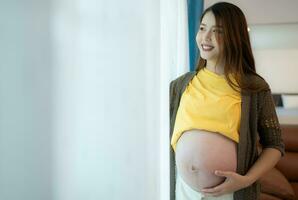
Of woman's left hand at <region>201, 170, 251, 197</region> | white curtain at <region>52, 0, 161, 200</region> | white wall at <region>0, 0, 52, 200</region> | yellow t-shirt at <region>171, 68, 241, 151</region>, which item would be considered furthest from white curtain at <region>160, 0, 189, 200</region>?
white wall at <region>0, 0, 52, 200</region>

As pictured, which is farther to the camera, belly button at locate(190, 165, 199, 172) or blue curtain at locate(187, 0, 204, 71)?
blue curtain at locate(187, 0, 204, 71)

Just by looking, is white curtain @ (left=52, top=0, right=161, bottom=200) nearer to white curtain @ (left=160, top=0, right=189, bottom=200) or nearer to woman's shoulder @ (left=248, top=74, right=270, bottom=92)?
white curtain @ (left=160, top=0, right=189, bottom=200)

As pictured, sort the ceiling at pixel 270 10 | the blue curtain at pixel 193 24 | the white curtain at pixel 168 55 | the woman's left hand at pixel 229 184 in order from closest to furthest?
the woman's left hand at pixel 229 184 → the white curtain at pixel 168 55 → the blue curtain at pixel 193 24 → the ceiling at pixel 270 10

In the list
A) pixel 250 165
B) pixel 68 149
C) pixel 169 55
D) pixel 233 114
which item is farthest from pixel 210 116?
pixel 68 149

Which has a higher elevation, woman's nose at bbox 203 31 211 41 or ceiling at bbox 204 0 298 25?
ceiling at bbox 204 0 298 25

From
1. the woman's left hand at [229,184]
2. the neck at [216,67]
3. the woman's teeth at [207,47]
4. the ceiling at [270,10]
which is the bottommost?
the woman's left hand at [229,184]

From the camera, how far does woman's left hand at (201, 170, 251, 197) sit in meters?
0.89

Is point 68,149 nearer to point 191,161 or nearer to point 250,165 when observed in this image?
point 191,161

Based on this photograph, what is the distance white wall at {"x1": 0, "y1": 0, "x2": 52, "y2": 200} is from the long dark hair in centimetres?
86

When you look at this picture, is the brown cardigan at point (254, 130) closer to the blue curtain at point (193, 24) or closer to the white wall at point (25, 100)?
the blue curtain at point (193, 24)

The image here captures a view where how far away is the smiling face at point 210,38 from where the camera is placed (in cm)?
97

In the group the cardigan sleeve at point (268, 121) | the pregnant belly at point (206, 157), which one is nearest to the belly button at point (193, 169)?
the pregnant belly at point (206, 157)

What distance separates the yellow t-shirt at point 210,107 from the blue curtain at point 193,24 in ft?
1.84

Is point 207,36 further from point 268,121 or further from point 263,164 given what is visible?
point 263,164
